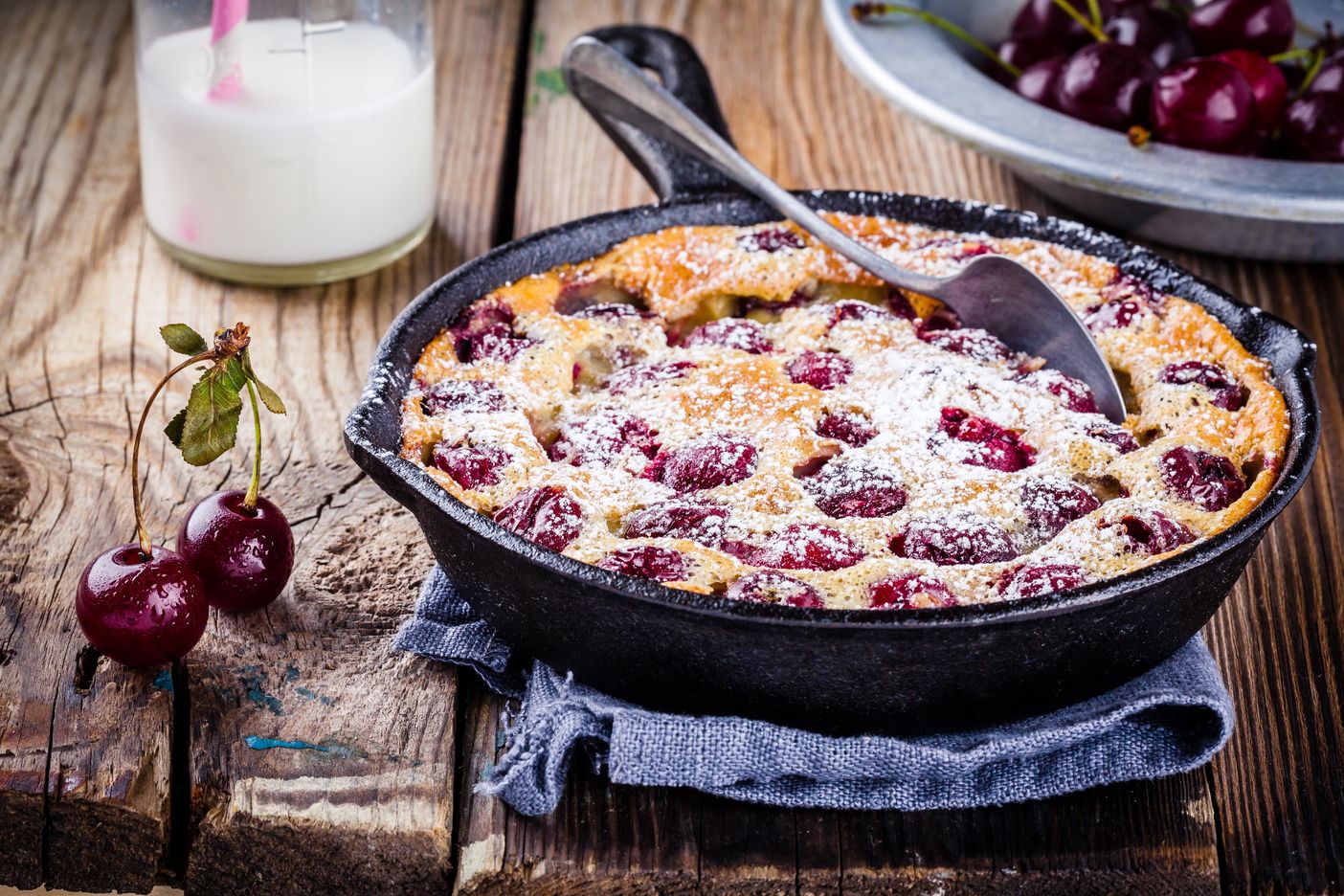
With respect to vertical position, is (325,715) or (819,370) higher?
(819,370)

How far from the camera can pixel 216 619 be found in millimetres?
1744

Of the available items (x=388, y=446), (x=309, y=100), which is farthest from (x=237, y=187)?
(x=388, y=446)

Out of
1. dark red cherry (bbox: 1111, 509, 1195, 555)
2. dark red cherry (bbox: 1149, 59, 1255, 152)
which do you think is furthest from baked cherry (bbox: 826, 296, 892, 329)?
dark red cherry (bbox: 1149, 59, 1255, 152)

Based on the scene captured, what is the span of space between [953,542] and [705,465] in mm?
275

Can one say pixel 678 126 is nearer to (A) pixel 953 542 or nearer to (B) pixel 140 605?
(A) pixel 953 542

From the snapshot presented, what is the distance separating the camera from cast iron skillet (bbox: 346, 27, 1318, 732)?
1.37 metres

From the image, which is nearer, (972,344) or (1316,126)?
(972,344)

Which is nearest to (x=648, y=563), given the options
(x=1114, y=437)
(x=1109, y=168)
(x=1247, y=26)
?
(x=1114, y=437)

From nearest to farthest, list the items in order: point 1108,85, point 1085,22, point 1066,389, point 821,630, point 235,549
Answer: point 821,630, point 235,549, point 1066,389, point 1108,85, point 1085,22

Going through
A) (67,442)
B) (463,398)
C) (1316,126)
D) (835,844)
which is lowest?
(67,442)

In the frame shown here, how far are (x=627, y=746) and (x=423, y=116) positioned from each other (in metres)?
1.21

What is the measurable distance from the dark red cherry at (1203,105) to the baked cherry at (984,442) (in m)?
0.74

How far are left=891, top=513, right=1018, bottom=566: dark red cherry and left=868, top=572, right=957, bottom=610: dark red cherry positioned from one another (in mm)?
63

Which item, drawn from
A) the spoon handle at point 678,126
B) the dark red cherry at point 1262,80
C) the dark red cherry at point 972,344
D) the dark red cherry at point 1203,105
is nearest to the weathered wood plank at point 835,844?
the dark red cherry at point 972,344
